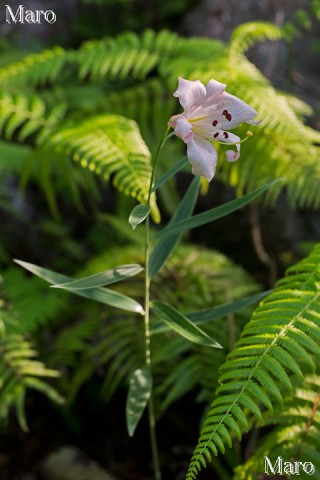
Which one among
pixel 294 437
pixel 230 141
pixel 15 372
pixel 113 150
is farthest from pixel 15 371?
pixel 230 141

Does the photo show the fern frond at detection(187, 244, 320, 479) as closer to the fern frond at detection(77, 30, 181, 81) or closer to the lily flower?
the lily flower

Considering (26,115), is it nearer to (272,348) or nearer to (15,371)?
(15,371)

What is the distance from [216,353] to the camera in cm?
196

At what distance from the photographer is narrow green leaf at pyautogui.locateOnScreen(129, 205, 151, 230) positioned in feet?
3.61

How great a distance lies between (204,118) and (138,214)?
0.75 ft

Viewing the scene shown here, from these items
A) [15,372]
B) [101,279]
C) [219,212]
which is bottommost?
[15,372]

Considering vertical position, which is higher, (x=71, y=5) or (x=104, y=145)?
(x=71, y=5)

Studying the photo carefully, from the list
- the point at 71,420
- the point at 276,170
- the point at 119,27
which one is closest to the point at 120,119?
the point at 276,170

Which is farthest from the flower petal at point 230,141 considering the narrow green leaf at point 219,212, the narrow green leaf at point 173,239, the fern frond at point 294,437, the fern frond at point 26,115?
the fern frond at point 26,115

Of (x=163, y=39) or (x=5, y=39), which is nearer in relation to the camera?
(x=163, y=39)

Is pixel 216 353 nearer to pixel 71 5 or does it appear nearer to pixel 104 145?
pixel 104 145

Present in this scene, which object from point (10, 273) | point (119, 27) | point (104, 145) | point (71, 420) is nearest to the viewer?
point (104, 145)

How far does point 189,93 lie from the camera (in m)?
1.02

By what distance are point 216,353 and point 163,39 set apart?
1.42 m
